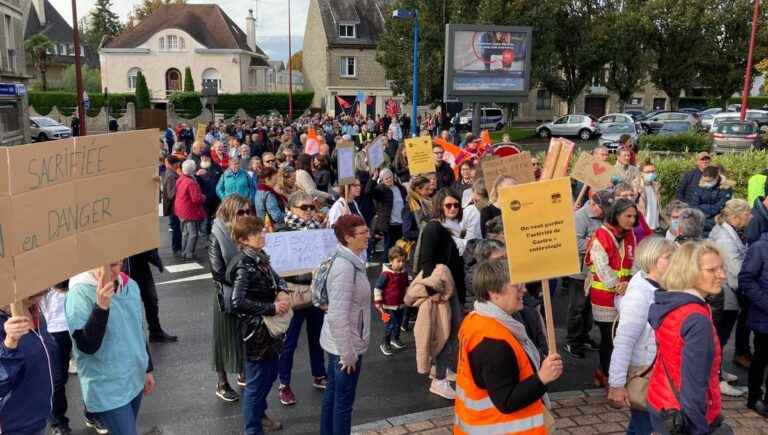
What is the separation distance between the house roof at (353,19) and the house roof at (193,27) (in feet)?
31.4

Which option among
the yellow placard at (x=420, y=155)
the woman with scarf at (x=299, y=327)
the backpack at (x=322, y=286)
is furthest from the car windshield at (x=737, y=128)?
the backpack at (x=322, y=286)

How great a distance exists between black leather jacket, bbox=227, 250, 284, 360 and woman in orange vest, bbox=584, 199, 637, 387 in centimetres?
281

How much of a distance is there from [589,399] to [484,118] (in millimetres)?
35380

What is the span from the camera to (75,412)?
5.45 m

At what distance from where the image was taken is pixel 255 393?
4.53 m

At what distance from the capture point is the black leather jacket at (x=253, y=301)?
4.49 metres

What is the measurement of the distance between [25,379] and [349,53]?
51.8m

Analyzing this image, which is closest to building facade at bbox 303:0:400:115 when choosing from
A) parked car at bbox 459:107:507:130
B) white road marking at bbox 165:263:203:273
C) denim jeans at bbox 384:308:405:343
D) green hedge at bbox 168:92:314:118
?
green hedge at bbox 168:92:314:118

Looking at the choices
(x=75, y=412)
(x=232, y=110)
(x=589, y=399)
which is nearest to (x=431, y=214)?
(x=589, y=399)

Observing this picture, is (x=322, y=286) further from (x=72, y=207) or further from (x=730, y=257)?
(x=730, y=257)

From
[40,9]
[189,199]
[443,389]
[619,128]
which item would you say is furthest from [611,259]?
[40,9]

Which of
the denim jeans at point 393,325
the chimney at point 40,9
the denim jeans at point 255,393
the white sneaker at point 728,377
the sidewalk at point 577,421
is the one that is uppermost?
the chimney at point 40,9

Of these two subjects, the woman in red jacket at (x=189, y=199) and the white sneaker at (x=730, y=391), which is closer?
the white sneaker at (x=730, y=391)

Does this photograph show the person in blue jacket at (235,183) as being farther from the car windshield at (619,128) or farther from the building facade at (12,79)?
the car windshield at (619,128)
